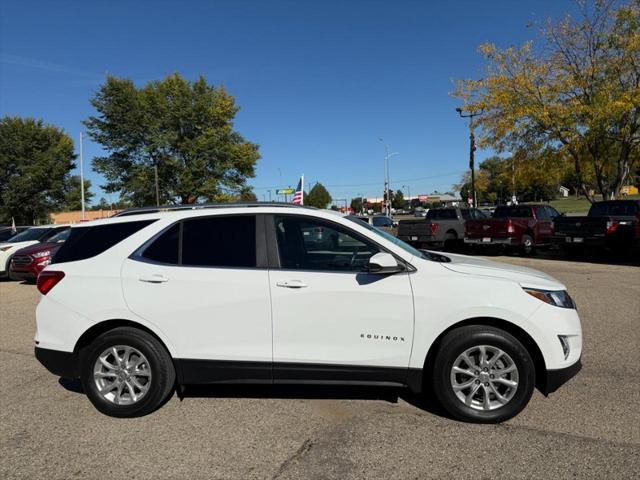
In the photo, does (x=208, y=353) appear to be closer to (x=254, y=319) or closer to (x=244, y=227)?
(x=254, y=319)

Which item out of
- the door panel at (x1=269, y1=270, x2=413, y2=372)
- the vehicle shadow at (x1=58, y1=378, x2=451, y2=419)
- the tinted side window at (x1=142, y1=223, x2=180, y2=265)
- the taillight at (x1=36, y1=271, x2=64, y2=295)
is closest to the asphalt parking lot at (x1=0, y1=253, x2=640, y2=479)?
the vehicle shadow at (x1=58, y1=378, x2=451, y2=419)

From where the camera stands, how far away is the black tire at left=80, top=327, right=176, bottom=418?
3939 millimetres

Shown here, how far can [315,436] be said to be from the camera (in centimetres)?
363

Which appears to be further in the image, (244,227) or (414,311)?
(244,227)

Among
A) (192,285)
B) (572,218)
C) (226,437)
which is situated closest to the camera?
(226,437)

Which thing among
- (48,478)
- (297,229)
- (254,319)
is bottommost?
(48,478)

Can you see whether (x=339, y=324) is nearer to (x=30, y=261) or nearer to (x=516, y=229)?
(x=30, y=261)

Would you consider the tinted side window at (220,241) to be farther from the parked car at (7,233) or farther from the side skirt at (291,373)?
the parked car at (7,233)

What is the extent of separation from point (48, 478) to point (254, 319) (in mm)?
1716

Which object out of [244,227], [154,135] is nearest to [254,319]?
[244,227]

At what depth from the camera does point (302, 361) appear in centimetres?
382

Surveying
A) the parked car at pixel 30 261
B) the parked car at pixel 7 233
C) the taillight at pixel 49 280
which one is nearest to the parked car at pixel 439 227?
the parked car at pixel 30 261

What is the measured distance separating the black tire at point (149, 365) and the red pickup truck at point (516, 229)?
14.6 meters

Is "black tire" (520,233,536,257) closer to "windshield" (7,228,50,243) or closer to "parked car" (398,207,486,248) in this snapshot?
"parked car" (398,207,486,248)
